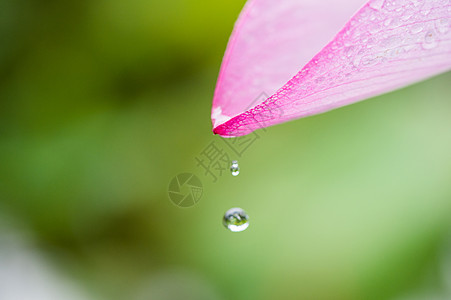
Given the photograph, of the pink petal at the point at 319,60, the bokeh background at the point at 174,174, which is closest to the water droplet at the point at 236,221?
the pink petal at the point at 319,60

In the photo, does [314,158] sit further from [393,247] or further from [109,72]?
[109,72]

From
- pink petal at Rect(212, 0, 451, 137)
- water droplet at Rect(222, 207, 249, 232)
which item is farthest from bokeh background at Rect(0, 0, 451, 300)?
pink petal at Rect(212, 0, 451, 137)

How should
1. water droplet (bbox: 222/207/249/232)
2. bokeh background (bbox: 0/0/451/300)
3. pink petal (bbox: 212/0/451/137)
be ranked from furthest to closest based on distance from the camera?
1. bokeh background (bbox: 0/0/451/300)
2. water droplet (bbox: 222/207/249/232)
3. pink petal (bbox: 212/0/451/137)

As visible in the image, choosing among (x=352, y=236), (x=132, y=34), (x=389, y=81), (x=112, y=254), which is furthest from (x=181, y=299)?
(x=389, y=81)

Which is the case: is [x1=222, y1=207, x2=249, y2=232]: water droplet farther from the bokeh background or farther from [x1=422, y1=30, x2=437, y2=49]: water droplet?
the bokeh background

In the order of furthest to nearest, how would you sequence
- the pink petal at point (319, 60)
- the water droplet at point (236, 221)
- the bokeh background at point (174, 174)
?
the bokeh background at point (174, 174) < the water droplet at point (236, 221) < the pink petal at point (319, 60)

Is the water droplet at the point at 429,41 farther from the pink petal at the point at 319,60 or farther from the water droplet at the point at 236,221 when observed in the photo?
the water droplet at the point at 236,221

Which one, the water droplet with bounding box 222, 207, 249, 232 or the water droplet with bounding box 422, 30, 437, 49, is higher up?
the water droplet with bounding box 422, 30, 437, 49
